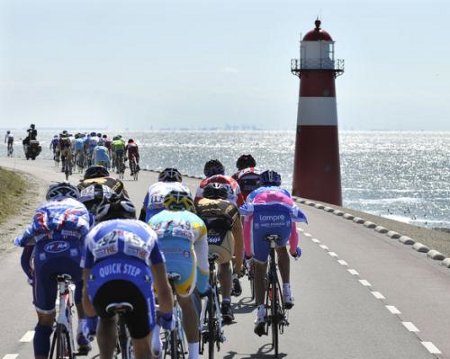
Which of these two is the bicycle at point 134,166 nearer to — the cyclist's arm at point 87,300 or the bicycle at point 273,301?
the bicycle at point 273,301

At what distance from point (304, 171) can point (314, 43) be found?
261 inches

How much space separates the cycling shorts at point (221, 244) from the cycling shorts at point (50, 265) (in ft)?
6.74

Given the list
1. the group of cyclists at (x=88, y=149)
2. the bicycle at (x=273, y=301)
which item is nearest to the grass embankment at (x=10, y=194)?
the group of cyclists at (x=88, y=149)

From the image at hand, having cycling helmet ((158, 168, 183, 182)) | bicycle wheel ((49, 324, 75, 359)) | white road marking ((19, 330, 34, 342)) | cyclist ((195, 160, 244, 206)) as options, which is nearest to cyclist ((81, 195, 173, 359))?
bicycle wheel ((49, 324, 75, 359))

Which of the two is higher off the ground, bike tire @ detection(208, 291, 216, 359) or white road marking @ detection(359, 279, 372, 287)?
bike tire @ detection(208, 291, 216, 359)

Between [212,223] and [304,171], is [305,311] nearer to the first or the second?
[212,223]

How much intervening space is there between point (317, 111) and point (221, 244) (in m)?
36.7

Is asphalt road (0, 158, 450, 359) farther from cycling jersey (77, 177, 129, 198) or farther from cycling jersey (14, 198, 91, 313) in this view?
cycling jersey (14, 198, 91, 313)

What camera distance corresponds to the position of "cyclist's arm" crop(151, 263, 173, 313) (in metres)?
7.17

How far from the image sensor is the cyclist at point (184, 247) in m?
8.36

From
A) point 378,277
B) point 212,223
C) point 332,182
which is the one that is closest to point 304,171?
point 332,182

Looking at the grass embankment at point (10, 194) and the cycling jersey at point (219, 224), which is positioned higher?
the cycling jersey at point (219, 224)

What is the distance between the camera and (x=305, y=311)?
13.1 meters

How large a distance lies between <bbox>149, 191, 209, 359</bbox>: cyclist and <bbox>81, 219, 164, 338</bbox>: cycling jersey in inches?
51.1
